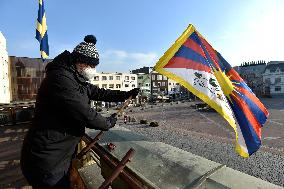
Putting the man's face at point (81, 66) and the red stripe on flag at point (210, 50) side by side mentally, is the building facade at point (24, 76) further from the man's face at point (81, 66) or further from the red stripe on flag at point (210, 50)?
the man's face at point (81, 66)

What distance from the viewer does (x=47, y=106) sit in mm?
2240

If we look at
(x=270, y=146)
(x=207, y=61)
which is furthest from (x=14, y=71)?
(x=207, y=61)

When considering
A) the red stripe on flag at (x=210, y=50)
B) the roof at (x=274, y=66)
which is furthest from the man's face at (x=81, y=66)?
the roof at (x=274, y=66)

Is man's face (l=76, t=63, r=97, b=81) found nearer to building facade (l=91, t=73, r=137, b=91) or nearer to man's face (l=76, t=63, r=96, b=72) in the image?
man's face (l=76, t=63, r=96, b=72)

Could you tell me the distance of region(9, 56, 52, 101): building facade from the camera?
135 ft

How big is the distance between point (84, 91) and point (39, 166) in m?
0.83

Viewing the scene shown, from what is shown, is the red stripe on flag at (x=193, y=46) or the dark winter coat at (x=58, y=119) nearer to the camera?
the dark winter coat at (x=58, y=119)

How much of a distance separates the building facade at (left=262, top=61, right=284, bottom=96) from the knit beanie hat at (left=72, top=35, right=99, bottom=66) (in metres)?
75.8

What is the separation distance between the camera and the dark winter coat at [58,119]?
2.14 metres

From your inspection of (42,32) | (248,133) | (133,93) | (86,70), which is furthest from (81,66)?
(42,32)

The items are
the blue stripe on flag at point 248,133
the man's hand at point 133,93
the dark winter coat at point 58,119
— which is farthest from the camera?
the man's hand at point 133,93

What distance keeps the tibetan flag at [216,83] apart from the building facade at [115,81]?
67.5 metres

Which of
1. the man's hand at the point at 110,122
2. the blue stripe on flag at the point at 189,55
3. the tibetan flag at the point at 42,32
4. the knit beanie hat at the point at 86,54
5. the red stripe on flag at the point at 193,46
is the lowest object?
the man's hand at the point at 110,122

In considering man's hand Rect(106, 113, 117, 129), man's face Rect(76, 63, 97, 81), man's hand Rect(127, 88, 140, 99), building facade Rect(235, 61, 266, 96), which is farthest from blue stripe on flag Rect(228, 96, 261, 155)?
building facade Rect(235, 61, 266, 96)
